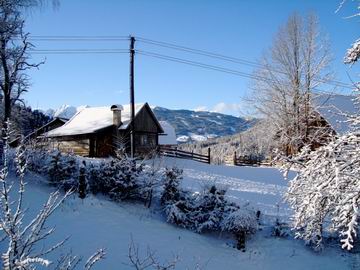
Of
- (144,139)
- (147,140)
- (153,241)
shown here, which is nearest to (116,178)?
(153,241)

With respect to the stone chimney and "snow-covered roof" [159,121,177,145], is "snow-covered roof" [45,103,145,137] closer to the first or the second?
the stone chimney

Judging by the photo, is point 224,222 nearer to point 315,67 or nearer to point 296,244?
point 296,244

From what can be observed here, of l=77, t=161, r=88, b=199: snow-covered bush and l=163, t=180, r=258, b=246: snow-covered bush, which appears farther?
l=77, t=161, r=88, b=199: snow-covered bush

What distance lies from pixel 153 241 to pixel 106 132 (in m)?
19.2

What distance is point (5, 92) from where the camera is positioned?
2314cm

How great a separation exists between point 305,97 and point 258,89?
4204 mm

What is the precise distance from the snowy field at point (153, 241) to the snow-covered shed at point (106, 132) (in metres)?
14.0

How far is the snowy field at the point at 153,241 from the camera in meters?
12.7

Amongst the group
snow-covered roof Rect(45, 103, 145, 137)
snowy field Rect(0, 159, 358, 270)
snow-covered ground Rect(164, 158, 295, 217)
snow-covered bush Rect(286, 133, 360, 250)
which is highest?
snow-covered roof Rect(45, 103, 145, 137)

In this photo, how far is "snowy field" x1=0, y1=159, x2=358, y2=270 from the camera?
1274 cm

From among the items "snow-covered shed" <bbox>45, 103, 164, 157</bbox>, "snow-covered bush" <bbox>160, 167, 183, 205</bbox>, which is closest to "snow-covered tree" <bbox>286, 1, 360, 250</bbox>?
"snow-covered bush" <bbox>160, 167, 183, 205</bbox>

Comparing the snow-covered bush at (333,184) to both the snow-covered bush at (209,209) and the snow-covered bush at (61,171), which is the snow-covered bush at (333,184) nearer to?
the snow-covered bush at (209,209)

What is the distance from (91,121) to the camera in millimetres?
33812

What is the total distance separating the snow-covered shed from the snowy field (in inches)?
552
